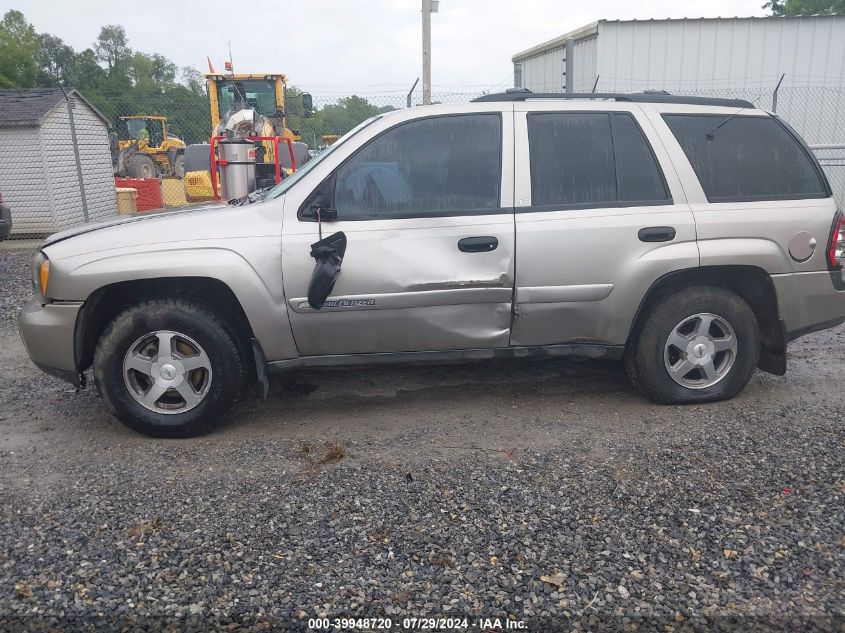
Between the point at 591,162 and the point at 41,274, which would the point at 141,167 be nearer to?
the point at 41,274

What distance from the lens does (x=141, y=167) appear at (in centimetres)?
2247

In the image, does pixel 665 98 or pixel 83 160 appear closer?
pixel 665 98

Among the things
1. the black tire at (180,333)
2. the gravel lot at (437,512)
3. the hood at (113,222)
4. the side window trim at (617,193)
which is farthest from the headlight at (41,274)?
the side window trim at (617,193)

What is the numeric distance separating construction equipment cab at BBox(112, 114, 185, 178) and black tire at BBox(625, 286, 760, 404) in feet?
61.9

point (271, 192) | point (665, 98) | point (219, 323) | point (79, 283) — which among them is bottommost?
point (219, 323)

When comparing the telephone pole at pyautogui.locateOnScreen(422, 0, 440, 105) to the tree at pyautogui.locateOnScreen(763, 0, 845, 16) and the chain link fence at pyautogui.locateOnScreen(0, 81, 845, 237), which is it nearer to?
the chain link fence at pyautogui.locateOnScreen(0, 81, 845, 237)

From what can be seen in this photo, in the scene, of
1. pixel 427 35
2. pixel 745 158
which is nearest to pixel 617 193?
pixel 745 158

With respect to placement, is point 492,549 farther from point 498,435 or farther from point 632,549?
point 498,435

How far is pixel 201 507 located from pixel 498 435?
1627mm

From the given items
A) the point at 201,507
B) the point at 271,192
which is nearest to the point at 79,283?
the point at 271,192

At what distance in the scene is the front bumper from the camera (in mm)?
3758

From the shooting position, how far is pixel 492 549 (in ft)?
9.16

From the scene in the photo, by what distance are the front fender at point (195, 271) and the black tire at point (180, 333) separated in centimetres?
20

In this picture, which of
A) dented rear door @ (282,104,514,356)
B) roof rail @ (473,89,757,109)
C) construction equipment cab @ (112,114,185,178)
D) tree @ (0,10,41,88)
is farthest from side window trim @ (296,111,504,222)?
tree @ (0,10,41,88)
